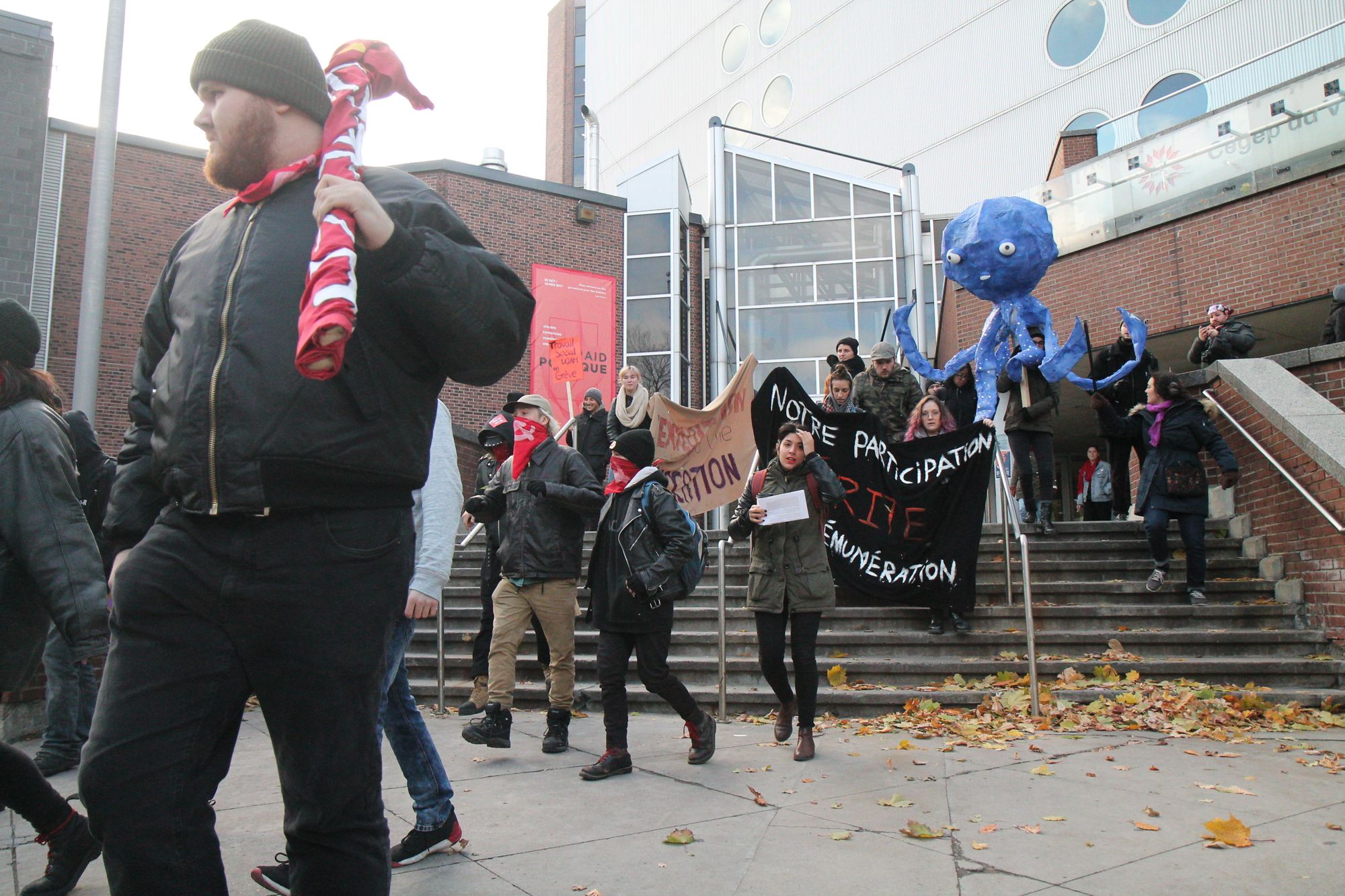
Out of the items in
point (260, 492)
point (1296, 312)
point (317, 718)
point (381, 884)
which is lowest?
point (381, 884)

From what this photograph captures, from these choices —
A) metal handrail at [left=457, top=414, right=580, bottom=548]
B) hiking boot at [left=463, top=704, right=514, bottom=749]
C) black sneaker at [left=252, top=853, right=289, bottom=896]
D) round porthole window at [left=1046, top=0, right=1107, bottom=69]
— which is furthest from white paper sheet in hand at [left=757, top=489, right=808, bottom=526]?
round porthole window at [left=1046, top=0, right=1107, bottom=69]

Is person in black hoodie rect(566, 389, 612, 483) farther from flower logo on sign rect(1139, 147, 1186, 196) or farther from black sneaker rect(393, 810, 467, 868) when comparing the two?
flower logo on sign rect(1139, 147, 1186, 196)

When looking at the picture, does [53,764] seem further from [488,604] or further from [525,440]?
[525,440]

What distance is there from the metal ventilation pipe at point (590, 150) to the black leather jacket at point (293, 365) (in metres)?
28.2

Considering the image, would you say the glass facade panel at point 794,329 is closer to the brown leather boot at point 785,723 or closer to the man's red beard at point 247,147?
the brown leather boot at point 785,723

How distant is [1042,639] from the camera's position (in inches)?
306

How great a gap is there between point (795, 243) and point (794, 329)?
2010 millimetres

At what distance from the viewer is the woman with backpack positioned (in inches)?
235

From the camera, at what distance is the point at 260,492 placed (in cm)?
184

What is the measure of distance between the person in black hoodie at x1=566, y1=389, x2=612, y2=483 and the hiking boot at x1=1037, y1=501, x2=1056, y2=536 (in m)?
4.37

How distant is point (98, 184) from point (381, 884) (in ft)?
36.4

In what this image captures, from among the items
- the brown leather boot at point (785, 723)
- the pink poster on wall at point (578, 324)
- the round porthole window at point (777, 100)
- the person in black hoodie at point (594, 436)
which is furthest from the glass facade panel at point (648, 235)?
the brown leather boot at point (785, 723)

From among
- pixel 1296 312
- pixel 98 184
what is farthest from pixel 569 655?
pixel 1296 312

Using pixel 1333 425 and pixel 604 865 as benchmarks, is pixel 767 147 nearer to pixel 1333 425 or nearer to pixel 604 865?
pixel 1333 425
